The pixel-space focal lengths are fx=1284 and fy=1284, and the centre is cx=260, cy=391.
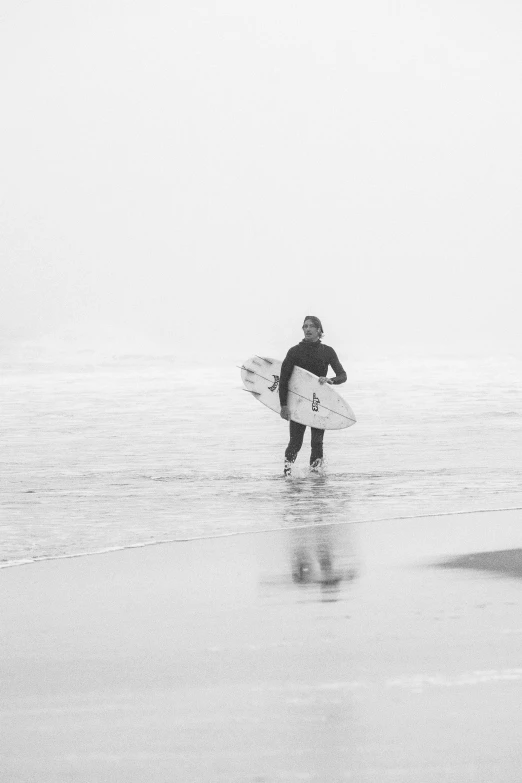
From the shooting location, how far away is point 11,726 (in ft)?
13.7

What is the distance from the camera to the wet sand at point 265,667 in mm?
3854

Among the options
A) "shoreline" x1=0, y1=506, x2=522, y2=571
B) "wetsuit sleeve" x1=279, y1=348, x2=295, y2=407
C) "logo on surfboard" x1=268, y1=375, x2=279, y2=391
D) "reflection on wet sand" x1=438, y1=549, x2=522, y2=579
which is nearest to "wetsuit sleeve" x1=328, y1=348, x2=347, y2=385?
"wetsuit sleeve" x1=279, y1=348, x2=295, y2=407

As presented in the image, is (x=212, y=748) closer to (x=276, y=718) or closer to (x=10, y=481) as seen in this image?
(x=276, y=718)

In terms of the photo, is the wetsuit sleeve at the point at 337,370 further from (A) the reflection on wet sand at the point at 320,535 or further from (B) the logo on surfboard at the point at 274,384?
(B) the logo on surfboard at the point at 274,384

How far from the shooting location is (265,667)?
16.1 ft

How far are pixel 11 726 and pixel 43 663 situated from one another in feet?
2.75

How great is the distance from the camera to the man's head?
13.1 metres

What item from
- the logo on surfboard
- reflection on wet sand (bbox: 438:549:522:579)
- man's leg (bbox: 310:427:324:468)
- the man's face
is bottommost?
reflection on wet sand (bbox: 438:549:522:579)

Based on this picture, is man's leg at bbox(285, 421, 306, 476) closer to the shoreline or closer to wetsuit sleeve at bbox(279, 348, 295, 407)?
wetsuit sleeve at bbox(279, 348, 295, 407)

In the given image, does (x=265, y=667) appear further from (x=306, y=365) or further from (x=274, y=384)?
(x=274, y=384)

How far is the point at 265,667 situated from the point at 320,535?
146 inches

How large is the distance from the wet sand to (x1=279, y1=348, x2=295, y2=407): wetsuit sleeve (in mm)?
5555

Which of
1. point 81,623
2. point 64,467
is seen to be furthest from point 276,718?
point 64,467

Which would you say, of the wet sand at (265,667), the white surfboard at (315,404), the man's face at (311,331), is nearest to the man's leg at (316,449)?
the white surfboard at (315,404)
